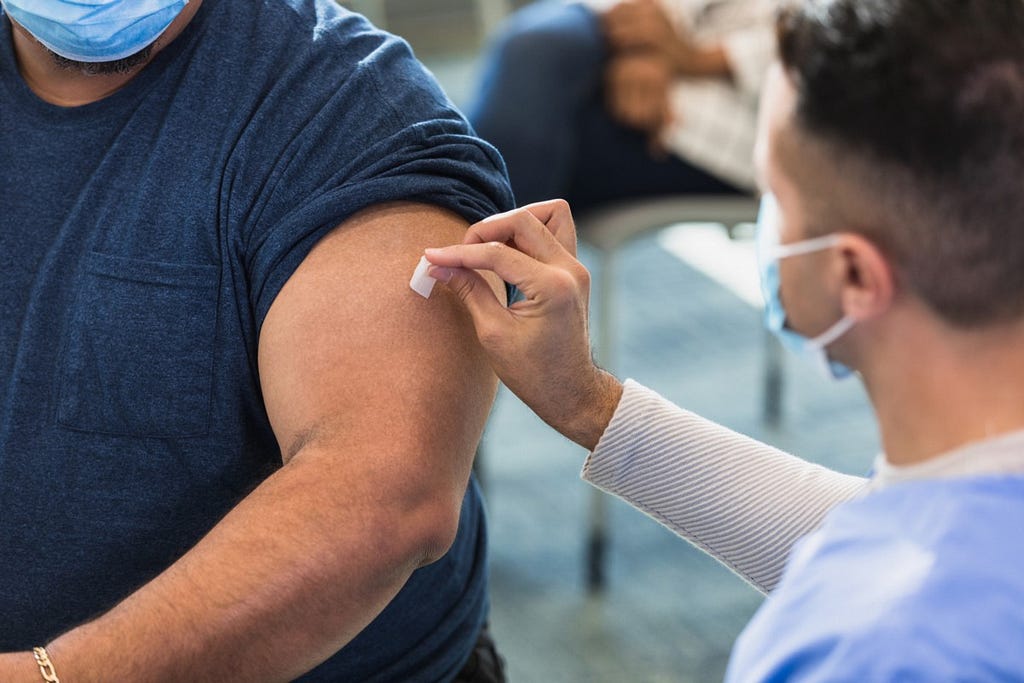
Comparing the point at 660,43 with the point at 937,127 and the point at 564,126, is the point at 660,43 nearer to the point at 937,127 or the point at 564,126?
the point at 564,126

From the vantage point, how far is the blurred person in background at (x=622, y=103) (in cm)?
248

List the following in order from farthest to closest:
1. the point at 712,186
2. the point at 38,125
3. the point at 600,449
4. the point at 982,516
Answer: the point at 712,186 → the point at 38,125 → the point at 600,449 → the point at 982,516

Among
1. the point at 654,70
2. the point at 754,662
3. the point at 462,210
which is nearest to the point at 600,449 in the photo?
the point at 462,210

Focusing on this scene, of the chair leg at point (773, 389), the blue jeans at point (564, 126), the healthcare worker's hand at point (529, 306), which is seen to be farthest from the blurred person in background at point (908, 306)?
the chair leg at point (773, 389)

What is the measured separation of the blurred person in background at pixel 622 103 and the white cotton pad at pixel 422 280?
4.47 feet

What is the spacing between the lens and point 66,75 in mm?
1278

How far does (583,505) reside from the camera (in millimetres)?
2869

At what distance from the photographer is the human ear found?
33.6 inches

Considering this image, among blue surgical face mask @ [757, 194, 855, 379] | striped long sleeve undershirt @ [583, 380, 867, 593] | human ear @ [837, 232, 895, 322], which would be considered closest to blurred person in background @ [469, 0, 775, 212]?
striped long sleeve undershirt @ [583, 380, 867, 593]

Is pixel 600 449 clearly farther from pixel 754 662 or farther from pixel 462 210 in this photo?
pixel 754 662

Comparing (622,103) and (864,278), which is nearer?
(864,278)

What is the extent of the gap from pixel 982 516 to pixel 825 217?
207 mm

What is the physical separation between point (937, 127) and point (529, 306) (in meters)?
0.38

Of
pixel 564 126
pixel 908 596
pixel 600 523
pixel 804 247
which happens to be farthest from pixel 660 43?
pixel 908 596
